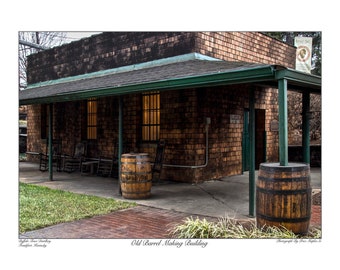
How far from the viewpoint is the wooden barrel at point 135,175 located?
22.4 feet

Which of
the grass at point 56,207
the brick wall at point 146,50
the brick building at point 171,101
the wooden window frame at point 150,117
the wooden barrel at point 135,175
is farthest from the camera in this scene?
the wooden window frame at point 150,117

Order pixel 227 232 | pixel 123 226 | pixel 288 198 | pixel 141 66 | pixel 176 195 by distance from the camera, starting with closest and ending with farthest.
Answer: pixel 288 198
pixel 227 232
pixel 123 226
pixel 176 195
pixel 141 66

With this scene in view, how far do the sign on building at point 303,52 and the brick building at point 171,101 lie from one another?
1.65 feet

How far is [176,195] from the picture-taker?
23.8ft

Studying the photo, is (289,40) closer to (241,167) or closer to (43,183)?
(241,167)

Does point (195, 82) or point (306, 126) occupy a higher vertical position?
point (195, 82)

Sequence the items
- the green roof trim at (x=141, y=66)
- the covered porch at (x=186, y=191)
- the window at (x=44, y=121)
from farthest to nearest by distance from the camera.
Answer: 1. the window at (x=44, y=121)
2. the green roof trim at (x=141, y=66)
3. the covered porch at (x=186, y=191)

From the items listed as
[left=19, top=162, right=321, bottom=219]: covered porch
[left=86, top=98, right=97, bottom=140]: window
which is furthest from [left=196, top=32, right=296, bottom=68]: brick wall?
[left=86, top=98, right=97, bottom=140]: window

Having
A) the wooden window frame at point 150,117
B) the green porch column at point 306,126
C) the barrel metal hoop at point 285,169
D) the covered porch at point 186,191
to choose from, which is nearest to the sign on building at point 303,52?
the covered porch at point 186,191

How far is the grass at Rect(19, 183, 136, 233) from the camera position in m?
5.35

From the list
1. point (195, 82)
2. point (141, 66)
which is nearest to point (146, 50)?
point (141, 66)

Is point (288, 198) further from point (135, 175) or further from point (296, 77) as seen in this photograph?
point (135, 175)

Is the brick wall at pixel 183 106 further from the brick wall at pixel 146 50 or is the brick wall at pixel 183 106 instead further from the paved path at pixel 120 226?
the paved path at pixel 120 226

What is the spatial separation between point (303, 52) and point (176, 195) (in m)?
9.12
